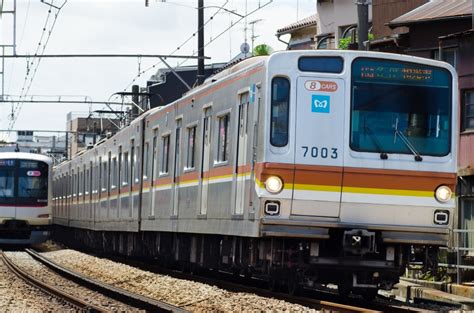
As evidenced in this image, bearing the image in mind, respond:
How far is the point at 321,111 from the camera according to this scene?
12000 mm

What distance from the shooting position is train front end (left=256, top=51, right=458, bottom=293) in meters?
11.8

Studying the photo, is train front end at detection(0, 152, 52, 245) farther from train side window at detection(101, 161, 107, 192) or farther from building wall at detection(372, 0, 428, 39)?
building wall at detection(372, 0, 428, 39)

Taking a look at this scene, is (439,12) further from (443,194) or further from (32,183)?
(443,194)

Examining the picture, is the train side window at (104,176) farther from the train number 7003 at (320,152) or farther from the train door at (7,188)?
the train number 7003 at (320,152)

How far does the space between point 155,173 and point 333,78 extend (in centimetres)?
812

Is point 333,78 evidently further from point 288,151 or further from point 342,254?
point 342,254

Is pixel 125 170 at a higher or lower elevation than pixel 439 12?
lower

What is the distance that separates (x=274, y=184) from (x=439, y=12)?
1736 cm

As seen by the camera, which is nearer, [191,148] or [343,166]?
[343,166]

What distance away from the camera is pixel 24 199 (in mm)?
32500

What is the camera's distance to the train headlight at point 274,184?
1177cm

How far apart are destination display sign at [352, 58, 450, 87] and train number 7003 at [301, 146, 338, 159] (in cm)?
90

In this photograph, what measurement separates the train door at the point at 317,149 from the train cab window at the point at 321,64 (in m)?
0.13

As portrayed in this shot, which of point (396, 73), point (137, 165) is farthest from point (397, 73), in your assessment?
point (137, 165)
